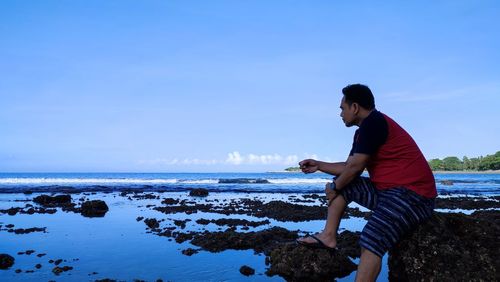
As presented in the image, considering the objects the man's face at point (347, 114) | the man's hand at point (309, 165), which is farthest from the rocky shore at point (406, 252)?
the man's face at point (347, 114)

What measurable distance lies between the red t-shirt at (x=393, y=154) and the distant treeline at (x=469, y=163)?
495 ft

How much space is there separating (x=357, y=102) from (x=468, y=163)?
551 ft

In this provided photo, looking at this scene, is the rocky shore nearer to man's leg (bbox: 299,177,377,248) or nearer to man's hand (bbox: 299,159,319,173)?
man's leg (bbox: 299,177,377,248)

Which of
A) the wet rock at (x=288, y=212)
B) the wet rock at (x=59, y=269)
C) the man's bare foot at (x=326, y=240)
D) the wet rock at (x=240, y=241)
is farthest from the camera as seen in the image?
the wet rock at (x=288, y=212)

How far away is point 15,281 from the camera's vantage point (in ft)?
22.6

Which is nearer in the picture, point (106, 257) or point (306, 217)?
point (106, 257)

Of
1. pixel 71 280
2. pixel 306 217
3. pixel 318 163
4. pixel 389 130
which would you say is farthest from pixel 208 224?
pixel 389 130

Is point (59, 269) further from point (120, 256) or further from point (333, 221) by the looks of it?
point (333, 221)

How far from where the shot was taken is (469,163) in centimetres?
15150

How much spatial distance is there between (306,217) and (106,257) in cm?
890

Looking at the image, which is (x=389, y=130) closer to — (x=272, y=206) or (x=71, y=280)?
(x=71, y=280)

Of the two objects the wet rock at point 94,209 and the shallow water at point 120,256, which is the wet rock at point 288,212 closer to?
the shallow water at point 120,256

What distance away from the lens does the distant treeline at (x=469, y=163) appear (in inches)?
5359

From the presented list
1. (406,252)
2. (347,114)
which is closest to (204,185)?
(406,252)
